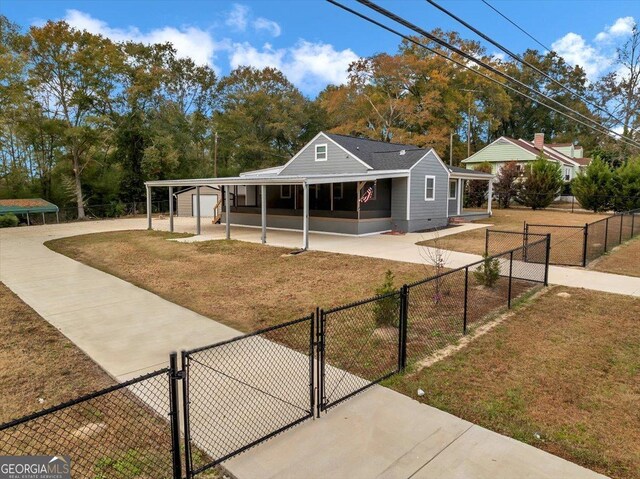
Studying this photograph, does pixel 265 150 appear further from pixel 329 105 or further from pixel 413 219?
pixel 413 219

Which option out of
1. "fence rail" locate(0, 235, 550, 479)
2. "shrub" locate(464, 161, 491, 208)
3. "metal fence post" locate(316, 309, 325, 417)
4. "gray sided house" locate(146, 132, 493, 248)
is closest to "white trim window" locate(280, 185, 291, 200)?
"gray sided house" locate(146, 132, 493, 248)

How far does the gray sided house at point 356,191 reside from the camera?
1767 centimetres

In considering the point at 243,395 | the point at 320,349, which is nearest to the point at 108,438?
the point at 243,395

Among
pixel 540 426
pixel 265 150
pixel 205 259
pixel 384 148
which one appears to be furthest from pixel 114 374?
pixel 265 150

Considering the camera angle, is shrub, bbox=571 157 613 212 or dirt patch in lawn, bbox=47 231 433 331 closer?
dirt patch in lawn, bbox=47 231 433 331

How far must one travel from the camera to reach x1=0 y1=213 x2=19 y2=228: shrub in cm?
2444

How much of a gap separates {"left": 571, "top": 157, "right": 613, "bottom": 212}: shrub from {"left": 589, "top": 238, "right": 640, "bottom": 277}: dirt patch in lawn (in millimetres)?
13673

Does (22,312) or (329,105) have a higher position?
(329,105)

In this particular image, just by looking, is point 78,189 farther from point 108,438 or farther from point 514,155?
point 514,155

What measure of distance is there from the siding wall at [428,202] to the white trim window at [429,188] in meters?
0.17

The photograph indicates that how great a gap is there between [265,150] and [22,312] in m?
34.1

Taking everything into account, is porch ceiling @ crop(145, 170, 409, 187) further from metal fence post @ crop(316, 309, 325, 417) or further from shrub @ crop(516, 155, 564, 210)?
shrub @ crop(516, 155, 564, 210)

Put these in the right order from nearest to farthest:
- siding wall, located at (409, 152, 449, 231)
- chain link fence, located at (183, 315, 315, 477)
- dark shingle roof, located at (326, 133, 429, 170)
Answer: chain link fence, located at (183, 315, 315, 477)
siding wall, located at (409, 152, 449, 231)
dark shingle roof, located at (326, 133, 429, 170)

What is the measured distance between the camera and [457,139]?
44594 millimetres
